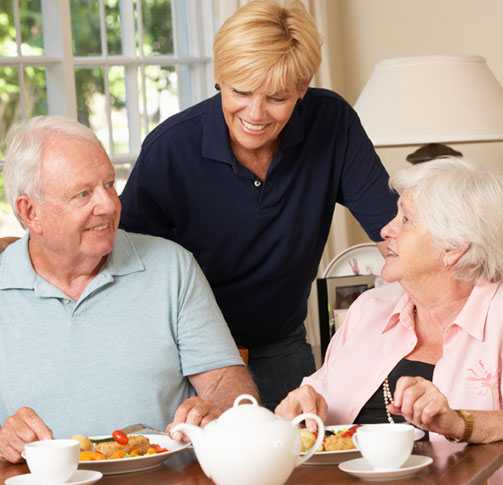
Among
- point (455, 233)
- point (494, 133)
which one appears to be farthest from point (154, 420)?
point (494, 133)

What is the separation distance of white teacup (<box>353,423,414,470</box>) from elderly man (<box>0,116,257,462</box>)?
569 millimetres

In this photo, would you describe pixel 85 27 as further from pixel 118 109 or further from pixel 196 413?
pixel 196 413

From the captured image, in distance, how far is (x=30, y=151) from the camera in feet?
6.16

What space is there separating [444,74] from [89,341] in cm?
183

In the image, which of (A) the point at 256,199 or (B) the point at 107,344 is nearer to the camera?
(B) the point at 107,344

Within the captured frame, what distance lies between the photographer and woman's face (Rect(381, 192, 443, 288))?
1.93 m

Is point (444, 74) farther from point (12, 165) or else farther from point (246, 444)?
point (246, 444)

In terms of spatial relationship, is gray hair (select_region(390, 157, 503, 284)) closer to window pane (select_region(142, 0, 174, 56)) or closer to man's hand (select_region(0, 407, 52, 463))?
man's hand (select_region(0, 407, 52, 463))

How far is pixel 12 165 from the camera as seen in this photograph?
1904 millimetres

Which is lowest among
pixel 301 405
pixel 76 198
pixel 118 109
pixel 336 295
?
pixel 336 295

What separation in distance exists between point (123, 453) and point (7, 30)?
7.78ft

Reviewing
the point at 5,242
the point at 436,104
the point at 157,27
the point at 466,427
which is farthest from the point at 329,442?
the point at 157,27

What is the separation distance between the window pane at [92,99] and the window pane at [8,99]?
0.26 meters

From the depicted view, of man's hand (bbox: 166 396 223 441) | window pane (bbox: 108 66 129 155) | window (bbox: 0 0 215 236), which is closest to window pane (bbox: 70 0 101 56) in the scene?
window (bbox: 0 0 215 236)
